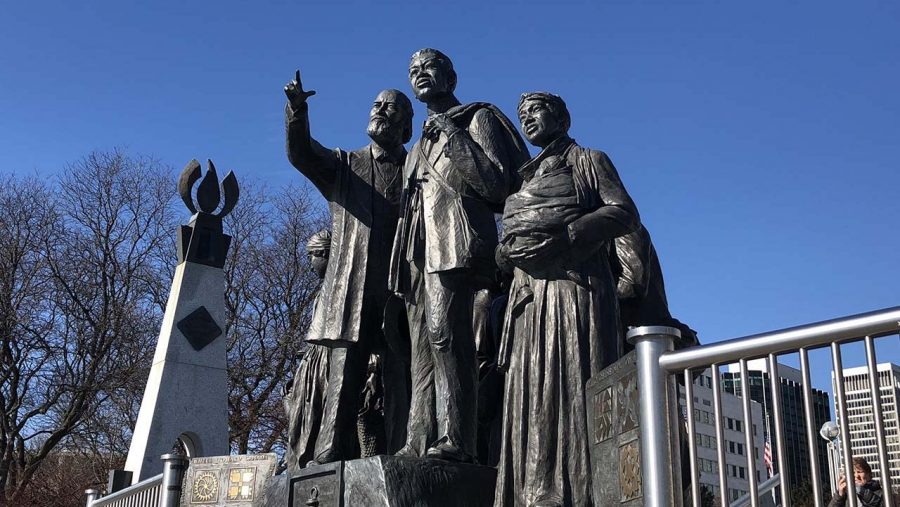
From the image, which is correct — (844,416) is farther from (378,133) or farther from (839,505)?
(378,133)

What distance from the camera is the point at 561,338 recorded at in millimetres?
4820

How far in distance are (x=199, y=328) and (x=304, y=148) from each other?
33.5 ft

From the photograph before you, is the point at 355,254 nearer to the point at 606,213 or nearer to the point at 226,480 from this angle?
the point at 606,213

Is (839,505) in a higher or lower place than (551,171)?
lower

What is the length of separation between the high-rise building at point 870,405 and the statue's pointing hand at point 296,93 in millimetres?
4264

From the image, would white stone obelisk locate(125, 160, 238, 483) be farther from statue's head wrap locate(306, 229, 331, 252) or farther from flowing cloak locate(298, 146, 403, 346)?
flowing cloak locate(298, 146, 403, 346)

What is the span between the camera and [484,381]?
6293mm

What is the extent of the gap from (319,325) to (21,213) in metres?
22.8

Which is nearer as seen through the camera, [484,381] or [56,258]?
[484,381]

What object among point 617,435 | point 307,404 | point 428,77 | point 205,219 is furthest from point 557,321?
Answer: point 205,219

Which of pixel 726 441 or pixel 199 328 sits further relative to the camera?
pixel 199 328

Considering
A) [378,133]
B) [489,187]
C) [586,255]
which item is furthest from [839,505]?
[378,133]

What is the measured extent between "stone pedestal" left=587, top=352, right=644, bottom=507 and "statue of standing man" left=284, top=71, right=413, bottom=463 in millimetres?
2680

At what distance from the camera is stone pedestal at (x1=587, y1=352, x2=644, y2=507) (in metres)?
3.35
